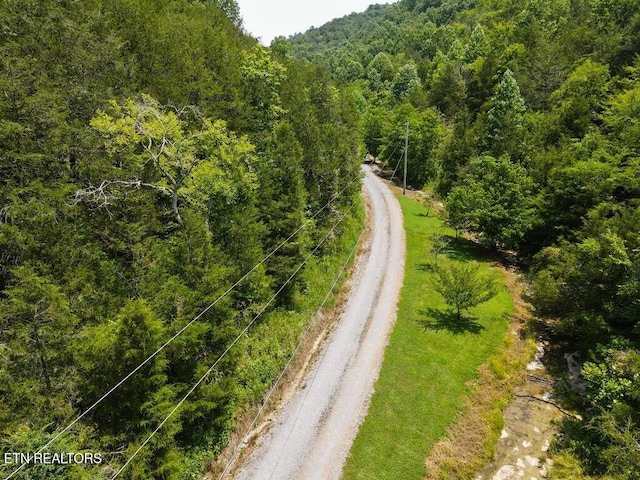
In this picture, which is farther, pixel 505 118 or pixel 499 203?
pixel 505 118

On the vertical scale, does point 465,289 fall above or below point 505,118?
below

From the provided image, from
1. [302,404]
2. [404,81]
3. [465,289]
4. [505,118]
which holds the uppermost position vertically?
[404,81]

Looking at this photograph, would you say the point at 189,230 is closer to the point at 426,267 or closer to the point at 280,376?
the point at 280,376

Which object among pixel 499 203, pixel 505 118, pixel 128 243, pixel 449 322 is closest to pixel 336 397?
pixel 449 322

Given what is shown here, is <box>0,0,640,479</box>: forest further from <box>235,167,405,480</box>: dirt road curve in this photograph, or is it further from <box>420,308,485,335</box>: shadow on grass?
<box>420,308,485,335</box>: shadow on grass

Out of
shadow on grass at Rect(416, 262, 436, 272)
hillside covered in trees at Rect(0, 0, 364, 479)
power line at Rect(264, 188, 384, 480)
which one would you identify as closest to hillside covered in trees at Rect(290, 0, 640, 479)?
shadow on grass at Rect(416, 262, 436, 272)

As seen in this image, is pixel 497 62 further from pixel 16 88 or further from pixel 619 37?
pixel 16 88
